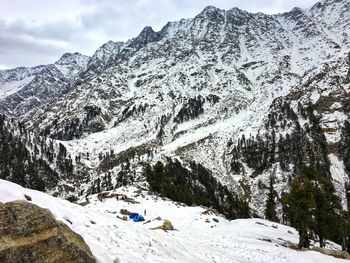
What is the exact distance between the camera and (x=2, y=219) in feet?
38.0

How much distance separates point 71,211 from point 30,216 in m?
4.82

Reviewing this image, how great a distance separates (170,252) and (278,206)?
171663mm

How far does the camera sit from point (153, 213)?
54.5 meters

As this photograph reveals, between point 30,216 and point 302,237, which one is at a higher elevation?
point 30,216

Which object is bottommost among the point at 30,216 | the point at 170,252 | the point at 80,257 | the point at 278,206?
the point at 278,206

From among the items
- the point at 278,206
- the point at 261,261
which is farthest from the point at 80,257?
the point at 278,206

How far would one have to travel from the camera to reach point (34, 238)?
38.0 feet

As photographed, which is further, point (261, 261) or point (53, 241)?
point (261, 261)

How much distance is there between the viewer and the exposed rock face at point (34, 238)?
10969 millimetres

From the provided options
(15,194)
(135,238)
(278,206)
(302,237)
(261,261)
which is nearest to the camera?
(15,194)

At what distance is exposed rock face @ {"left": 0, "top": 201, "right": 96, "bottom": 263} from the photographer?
10969 mm

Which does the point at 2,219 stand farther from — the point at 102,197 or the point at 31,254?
the point at 102,197

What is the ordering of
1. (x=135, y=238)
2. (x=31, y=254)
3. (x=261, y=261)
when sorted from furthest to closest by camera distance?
(x=261, y=261) → (x=135, y=238) → (x=31, y=254)

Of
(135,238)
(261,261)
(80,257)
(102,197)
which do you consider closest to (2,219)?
(80,257)
